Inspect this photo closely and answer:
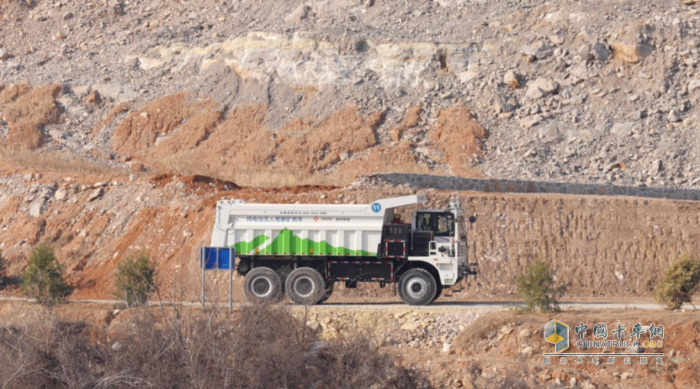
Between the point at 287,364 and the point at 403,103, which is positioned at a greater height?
the point at 403,103

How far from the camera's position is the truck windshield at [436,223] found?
22469mm

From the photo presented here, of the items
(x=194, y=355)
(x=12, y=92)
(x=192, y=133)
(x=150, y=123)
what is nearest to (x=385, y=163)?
(x=192, y=133)

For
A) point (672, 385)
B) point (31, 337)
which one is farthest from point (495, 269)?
point (31, 337)

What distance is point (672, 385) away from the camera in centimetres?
1711

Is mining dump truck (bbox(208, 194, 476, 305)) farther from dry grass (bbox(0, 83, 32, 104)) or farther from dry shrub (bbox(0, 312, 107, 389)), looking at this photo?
dry grass (bbox(0, 83, 32, 104))

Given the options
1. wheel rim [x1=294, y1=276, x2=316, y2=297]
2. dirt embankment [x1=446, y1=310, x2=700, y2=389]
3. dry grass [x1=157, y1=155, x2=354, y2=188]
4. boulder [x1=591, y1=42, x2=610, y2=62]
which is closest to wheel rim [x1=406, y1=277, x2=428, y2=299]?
dirt embankment [x1=446, y1=310, x2=700, y2=389]

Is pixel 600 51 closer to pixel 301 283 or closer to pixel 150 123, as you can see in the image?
pixel 150 123

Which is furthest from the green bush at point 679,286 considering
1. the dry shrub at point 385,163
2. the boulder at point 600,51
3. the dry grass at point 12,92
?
the dry grass at point 12,92

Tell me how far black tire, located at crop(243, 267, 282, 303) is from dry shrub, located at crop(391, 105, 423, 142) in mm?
20077

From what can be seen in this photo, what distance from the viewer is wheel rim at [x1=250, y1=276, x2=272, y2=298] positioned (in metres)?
22.4

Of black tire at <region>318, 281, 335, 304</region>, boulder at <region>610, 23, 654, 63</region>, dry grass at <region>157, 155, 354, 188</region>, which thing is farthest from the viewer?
boulder at <region>610, 23, 654, 63</region>

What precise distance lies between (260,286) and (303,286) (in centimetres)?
111

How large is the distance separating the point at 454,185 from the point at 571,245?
7.70m

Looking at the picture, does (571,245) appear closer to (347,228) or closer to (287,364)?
(347,228)
